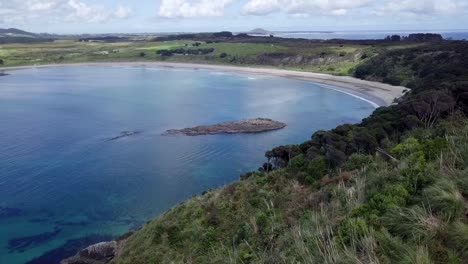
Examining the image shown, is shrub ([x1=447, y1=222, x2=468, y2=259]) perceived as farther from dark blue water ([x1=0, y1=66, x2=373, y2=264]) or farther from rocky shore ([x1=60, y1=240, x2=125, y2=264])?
dark blue water ([x1=0, y1=66, x2=373, y2=264])

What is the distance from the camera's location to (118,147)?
4775 centimetres

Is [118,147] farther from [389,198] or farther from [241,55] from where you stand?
[241,55]

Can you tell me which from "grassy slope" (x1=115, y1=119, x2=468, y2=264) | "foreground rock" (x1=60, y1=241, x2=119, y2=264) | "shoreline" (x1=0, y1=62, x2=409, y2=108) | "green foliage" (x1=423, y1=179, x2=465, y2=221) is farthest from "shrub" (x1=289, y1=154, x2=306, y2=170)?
"shoreline" (x1=0, y1=62, x2=409, y2=108)

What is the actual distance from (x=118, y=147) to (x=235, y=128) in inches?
606

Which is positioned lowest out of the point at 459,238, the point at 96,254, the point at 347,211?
the point at 96,254

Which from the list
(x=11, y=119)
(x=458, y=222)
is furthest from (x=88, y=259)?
(x=11, y=119)

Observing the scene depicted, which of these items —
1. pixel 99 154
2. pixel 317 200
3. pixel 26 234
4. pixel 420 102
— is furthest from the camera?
pixel 99 154

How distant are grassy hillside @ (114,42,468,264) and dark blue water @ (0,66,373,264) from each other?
9.15m

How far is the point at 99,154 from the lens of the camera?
4503cm

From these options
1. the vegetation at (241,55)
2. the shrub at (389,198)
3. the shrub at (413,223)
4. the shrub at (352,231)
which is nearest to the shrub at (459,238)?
the shrub at (413,223)

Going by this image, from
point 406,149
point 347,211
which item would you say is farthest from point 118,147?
point 347,211

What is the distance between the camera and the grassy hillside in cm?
721

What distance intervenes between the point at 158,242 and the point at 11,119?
169ft

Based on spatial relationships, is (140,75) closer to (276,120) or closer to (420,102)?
(276,120)
